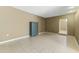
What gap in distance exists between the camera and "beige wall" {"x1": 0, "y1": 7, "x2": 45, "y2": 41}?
5020mm

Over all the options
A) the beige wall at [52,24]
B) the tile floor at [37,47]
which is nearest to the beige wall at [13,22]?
the tile floor at [37,47]

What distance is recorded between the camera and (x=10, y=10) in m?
5.60

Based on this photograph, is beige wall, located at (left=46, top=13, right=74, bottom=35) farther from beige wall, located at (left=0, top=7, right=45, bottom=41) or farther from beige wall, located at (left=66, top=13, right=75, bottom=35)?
beige wall, located at (left=0, top=7, right=45, bottom=41)

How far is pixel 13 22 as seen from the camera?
5883 millimetres

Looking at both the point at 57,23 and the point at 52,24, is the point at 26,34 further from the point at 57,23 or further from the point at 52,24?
the point at 52,24

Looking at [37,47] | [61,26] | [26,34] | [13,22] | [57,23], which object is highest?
[57,23]

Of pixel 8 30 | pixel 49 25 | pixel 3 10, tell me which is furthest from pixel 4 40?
pixel 49 25

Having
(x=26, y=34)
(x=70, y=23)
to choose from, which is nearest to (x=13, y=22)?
(x=26, y=34)

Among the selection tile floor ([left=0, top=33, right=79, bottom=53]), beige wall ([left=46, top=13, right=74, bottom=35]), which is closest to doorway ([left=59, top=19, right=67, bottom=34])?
beige wall ([left=46, top=13, right=74, bottom=35])

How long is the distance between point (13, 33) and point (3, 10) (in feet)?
5.31

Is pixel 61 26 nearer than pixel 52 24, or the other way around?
pixel 52 24

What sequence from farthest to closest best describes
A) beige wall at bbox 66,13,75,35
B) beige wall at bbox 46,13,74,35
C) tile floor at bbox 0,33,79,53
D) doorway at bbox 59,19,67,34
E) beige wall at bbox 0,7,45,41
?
doorway at bbox 59,19,67,34 → beige wall at bbox 46,13,74,35 → beige wall at bbox 66,13,75,35 → beige wall at bbox 0,7,45,41 → tile floor at bbox 0,33,79,53

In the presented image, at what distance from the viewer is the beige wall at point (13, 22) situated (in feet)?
16.5

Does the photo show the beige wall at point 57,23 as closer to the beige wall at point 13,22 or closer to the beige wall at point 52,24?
the beige wall at point 52,24
